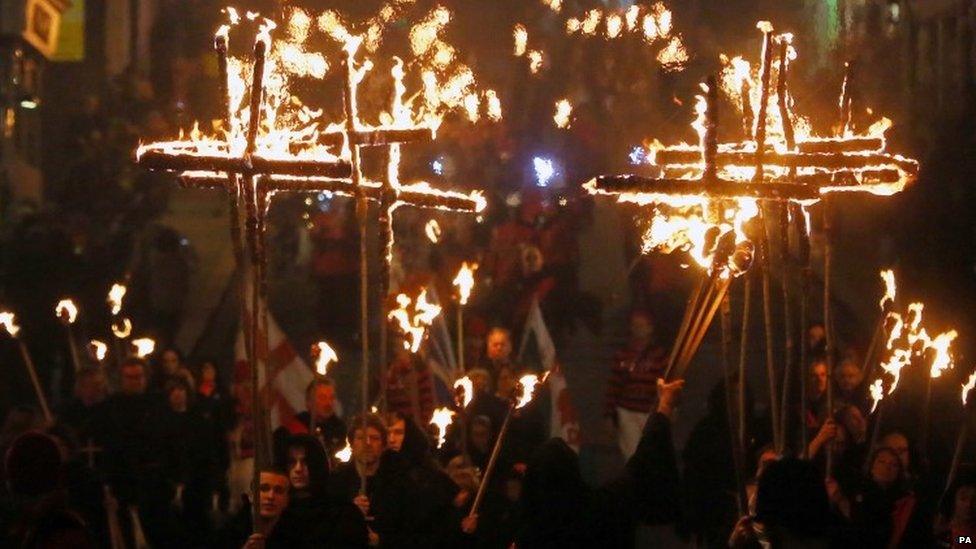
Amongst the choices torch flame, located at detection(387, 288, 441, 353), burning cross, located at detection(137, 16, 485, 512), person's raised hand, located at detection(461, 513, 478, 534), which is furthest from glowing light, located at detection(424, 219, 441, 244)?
person's raised hand, located at detection(461, 513, 478, 534)

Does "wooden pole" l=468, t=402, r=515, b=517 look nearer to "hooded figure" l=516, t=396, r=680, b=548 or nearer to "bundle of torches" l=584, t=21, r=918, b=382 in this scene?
"bundle of torches" l=584, t=21, r=918, b=382

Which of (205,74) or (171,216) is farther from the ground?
(205,74)

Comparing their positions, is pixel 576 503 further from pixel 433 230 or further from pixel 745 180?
pixel 433 230

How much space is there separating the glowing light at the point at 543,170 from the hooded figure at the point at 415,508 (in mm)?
9259

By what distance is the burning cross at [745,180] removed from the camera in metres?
8.31

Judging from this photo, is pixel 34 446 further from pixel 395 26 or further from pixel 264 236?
pixel 395 26

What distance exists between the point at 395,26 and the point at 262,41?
1045 cm

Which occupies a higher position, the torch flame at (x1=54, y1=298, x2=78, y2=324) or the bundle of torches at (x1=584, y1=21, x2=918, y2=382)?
the bundle of torches at (x1=584, y1=21, x2=918, y2=382)

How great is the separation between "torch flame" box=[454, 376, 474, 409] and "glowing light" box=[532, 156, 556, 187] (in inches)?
300

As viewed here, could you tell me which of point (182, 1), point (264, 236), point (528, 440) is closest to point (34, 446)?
point (264, 236)

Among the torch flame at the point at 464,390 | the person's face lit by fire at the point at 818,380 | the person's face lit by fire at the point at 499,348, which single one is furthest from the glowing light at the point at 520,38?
the torch flame at the point at 464,390

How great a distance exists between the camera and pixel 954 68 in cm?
1833

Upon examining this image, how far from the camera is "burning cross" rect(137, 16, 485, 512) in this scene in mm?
8922

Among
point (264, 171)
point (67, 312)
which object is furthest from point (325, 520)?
point (67, 312)
